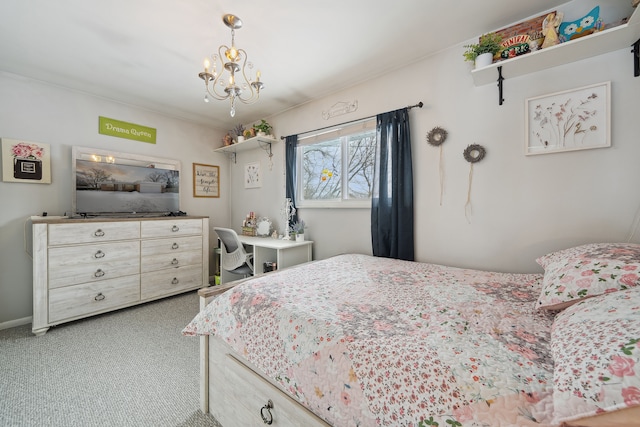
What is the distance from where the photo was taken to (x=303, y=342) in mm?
919

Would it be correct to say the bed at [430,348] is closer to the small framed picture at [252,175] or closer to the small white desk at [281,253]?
the small white desk at [281,253]

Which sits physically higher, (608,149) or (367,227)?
(608,149)

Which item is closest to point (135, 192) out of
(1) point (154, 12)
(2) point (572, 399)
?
(1) point (154, 12)

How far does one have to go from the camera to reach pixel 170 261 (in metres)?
3.04

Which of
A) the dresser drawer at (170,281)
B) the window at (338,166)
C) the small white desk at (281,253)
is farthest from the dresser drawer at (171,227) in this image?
the window at (338,166)

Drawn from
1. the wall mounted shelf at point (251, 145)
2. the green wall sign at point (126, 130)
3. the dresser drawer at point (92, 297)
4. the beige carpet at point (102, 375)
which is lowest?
the beige carpet at point (102, 375)

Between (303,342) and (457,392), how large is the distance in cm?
51

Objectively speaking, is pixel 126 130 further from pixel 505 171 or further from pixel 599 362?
pixel 599 362

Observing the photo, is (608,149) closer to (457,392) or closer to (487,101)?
(487,101)

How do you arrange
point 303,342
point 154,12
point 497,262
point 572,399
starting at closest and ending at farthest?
point 572,399 < point 303,342 < point 154,12 < point 497,262

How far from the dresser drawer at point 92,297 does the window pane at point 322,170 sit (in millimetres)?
2214

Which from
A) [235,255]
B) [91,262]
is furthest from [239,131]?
[91,262]

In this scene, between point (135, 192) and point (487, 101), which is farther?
point (135, 192)

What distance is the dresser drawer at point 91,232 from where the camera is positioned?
2.29 m
